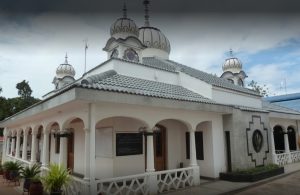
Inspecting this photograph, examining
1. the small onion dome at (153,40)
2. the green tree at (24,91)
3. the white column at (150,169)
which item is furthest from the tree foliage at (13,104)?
the white column at (150,169)

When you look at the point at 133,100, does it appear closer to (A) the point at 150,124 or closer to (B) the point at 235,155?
(A) the point at 150,124

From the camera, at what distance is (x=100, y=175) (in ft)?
34.3

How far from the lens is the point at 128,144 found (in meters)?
10.7

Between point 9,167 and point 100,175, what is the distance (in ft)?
15.7

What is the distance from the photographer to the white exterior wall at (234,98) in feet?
42.9

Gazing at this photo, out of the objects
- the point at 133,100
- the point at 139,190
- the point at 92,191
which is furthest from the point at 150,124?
the point at 92,191

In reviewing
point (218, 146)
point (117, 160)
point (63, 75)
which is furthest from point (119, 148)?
point (63, 75)

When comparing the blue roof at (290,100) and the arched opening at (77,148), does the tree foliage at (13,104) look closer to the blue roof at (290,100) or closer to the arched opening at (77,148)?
the arched opening at (77,148)

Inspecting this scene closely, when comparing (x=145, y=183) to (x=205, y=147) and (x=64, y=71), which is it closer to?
(x=205, y=147)

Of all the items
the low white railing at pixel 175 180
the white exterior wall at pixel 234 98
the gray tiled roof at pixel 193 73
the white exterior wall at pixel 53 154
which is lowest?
the low white railing at pixel 175 180

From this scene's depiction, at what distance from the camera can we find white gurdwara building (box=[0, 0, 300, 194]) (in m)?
8.02

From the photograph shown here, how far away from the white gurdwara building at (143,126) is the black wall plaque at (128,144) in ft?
0.13

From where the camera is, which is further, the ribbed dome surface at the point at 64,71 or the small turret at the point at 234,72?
the small turret at the point at 234,72

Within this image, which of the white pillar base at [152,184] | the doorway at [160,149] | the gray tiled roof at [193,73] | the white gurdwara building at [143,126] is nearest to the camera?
the white gurdwara building at [143,126]
